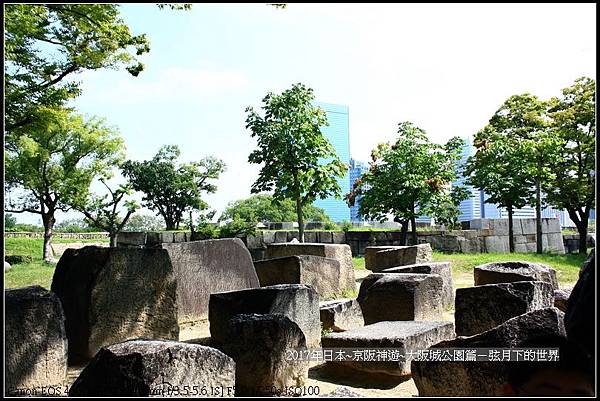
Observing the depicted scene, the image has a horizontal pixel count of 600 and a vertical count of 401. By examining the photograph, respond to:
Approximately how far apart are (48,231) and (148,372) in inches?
887

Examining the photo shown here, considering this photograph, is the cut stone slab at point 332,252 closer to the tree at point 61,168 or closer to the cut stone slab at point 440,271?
the cut stone slab at point 440,271

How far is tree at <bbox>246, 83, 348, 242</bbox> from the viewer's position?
15336mm

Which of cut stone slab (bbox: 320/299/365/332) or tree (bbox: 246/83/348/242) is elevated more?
tree (bbox: 246/83/348/242)

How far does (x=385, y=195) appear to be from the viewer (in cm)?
1777

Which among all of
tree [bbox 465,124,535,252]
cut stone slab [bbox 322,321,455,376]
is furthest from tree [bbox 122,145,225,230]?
cut stone slab [bbox 322,321,455,376]

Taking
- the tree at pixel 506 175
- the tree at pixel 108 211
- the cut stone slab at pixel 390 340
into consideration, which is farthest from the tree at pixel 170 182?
the cut stone slab at pixel 390 340

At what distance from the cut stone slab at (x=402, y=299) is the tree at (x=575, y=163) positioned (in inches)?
473

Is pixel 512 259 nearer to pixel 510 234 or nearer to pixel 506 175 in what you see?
pixel 510 234

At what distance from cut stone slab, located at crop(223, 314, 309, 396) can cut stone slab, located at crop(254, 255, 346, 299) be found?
4.18 meters

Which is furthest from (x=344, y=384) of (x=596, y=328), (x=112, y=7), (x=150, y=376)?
(x=112, y=7)

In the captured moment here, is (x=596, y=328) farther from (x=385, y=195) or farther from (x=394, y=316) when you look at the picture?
(x=385, y=195)

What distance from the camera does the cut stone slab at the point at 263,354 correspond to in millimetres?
4109

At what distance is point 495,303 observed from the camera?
5.44m

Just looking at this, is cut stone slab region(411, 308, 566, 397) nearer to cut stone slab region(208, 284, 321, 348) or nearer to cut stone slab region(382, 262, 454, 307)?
cut stone slab region(208, 284, 321, 348)
